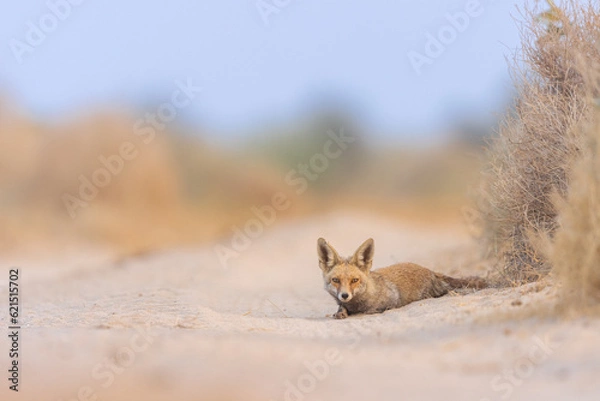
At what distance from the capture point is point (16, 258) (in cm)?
1691

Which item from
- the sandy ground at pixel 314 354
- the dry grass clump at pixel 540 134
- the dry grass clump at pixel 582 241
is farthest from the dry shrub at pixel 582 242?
the dry grass clump at pixel 540 134

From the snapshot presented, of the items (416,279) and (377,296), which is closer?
(377,296)

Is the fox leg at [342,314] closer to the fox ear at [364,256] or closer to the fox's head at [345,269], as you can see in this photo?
the fox's head at [345,269]

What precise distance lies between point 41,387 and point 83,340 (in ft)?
3.27

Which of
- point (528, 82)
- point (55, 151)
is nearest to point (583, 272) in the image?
point (528, 82)

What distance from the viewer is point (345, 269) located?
8.17 meters

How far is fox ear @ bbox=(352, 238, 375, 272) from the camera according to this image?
27.1 ft

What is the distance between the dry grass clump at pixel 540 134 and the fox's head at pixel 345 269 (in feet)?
6.10

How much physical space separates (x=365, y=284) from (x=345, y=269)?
286 millimetres

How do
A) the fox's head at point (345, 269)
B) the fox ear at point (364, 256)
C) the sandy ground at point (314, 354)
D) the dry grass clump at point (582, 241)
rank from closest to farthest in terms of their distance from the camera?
the sandy ground at point (314, 354) → the dry grass clump at point (582, 241) → the fox's head at point (345, 269) → the fox ear at point (364, 256)

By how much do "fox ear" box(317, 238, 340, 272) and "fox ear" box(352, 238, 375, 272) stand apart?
0.73ft

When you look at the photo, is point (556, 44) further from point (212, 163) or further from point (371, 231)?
point (371, 231)

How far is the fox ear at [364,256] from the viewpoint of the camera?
325 inches

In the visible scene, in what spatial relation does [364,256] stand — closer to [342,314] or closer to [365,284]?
[365,284]
